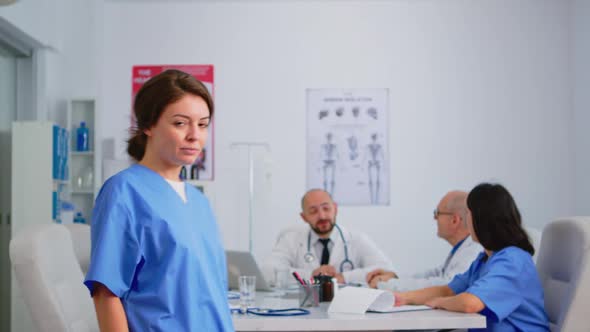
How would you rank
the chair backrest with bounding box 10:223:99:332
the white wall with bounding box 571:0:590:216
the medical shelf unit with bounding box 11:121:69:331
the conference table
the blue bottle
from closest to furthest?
the chair backrest with bounding box 10:223:99:332
the conference table
the medical shelf unit with bounding box 11:121:69:331
the blue bottle
the white wall with bounding box 571:0:590:216

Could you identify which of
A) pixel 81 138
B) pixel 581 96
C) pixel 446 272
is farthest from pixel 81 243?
pixel 581 96

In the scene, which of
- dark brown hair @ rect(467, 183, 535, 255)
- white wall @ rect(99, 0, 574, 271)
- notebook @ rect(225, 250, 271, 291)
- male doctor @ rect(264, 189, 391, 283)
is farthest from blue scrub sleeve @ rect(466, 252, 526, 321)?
white wall @ rect(99, 0, 574, 271)

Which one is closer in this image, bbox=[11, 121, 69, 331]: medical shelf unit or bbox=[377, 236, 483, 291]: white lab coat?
bbox=[377, 236, 483, 291]: white lab coat

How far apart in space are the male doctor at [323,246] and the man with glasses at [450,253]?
40 centimetres

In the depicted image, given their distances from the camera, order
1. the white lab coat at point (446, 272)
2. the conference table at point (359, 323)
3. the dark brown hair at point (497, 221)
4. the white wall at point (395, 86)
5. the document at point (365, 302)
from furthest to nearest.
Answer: the white wall at point (395, 86) < the white lab coat at point (446, 272) < the dark brown hair at point (497, 221) < the document at point (365, 302) < the conference table at point (359, 323)

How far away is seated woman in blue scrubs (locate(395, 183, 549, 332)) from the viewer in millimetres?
2301

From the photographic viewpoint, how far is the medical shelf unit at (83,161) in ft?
15.5

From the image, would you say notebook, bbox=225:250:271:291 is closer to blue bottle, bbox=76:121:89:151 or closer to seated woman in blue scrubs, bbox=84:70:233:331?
seated woman in blue scrubs, bbox=84:70:233:331

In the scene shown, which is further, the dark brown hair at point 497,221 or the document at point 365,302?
the dark brown hair at point 497,221

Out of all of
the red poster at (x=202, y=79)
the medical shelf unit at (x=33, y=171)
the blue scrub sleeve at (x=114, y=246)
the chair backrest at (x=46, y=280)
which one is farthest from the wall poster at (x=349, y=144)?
the blue scrub sleeve at (x=114, y=246)

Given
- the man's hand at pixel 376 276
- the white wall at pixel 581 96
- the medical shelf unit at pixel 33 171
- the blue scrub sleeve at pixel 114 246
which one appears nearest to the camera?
the blue scrub sleeve at pixel 114 246

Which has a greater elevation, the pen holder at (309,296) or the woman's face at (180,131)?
the woman's face at (180,131)

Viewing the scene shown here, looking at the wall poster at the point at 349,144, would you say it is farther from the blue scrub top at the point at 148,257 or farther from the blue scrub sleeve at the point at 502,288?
the blue scrub top at the point at 148,257

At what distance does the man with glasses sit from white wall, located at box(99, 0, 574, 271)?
1.91m
